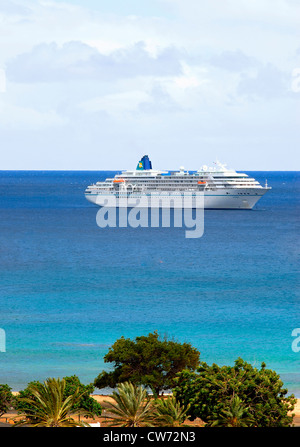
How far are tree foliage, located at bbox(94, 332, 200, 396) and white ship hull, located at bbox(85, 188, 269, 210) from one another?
93339mm

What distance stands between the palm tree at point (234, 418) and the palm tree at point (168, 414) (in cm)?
93

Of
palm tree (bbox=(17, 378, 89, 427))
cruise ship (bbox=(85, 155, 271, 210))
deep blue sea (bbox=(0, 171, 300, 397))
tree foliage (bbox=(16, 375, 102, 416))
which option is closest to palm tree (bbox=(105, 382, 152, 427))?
palm tree (bbox=(17, 378, 89, 427))

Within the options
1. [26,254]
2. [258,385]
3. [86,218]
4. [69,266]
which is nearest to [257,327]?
[258,385]

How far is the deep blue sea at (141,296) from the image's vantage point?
35062 mm

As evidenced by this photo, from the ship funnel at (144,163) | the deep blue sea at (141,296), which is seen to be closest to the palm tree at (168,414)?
the deep blue sea at (141,296)

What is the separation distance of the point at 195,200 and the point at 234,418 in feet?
334

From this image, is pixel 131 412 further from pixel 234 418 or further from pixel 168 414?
→ pixel 234 418

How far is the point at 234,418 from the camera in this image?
58.7 feet

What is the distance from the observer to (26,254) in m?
68.6

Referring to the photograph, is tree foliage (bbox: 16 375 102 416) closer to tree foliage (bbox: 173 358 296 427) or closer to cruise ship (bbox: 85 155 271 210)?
tree foliage (bbox: 173 358 296 427)

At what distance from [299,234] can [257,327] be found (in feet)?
165

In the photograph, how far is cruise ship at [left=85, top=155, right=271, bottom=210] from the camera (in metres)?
117

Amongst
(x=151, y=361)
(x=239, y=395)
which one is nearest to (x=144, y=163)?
(x=151, y=361)
